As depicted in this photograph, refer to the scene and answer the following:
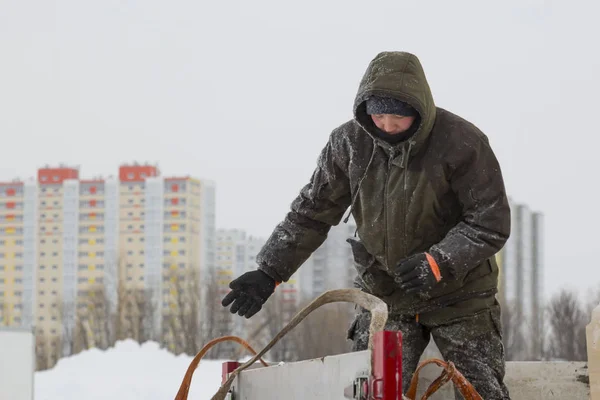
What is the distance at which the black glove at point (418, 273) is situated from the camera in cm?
376

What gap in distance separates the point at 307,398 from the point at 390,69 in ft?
4.10

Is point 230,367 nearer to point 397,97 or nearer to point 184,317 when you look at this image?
point 397,97

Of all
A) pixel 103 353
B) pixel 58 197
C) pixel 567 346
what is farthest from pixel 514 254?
pixel 103 353

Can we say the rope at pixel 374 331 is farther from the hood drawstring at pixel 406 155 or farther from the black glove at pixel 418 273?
the hood drawstring at pixel 406 155

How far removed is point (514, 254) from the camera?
5606cm

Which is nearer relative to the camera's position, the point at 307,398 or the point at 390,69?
the point at 307,398

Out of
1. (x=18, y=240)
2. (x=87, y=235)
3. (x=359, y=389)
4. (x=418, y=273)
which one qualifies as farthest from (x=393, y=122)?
(x=18, y=240)

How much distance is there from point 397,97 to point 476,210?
469 millimetres

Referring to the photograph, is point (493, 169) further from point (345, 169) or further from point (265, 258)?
point (265, 258)

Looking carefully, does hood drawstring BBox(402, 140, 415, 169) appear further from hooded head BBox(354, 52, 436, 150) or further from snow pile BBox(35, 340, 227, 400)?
snow pile BBox(35, 340, 227, 400)

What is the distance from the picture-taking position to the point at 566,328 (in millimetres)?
46156

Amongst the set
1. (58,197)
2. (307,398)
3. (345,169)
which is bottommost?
(307,398)

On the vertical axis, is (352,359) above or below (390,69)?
below

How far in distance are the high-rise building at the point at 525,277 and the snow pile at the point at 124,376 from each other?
100 feet
